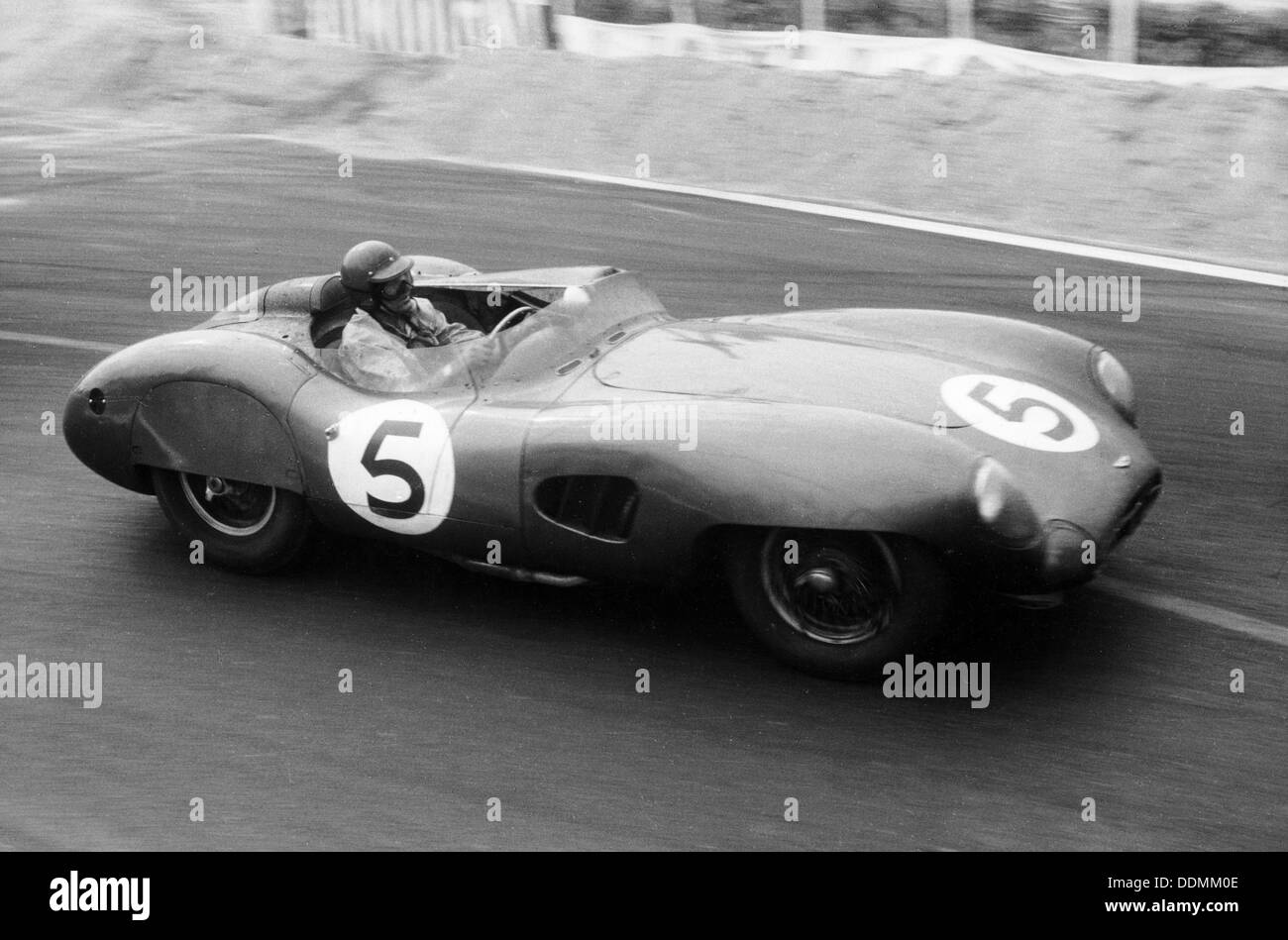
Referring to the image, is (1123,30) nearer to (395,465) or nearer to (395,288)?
(395,288)

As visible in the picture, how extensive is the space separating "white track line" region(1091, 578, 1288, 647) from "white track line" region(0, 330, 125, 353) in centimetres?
506

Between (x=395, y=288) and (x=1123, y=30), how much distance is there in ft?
24.7

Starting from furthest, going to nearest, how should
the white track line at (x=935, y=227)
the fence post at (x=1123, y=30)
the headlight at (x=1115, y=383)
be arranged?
the fence post at (x=1123, y=30) < the white track line at (x=935, y=227) < the headlight at (x=1115, y=383)

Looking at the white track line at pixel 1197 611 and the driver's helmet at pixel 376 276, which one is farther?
the driver's helmet at pixel 376 276

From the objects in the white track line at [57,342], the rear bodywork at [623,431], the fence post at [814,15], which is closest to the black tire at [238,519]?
the rear bodywork at [623,431]

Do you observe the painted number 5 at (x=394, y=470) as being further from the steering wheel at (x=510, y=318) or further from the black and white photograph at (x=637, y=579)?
the steering wheel at (x=510, y=318)

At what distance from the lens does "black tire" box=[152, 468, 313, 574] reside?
17.1ft

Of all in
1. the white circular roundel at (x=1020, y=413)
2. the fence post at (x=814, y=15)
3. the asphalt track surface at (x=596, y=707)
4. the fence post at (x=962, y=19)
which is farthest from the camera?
the fence post at (x=814, y=15)

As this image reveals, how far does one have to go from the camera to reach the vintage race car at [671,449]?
4.21 metres

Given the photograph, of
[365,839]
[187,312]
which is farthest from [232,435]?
[187,312]

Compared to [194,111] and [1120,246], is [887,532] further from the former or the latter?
[194,111]

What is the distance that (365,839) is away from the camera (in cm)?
401

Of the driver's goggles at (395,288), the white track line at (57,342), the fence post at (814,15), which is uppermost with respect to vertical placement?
the driver's goggles at (395,288)

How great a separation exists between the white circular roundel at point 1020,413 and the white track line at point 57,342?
4774mm
